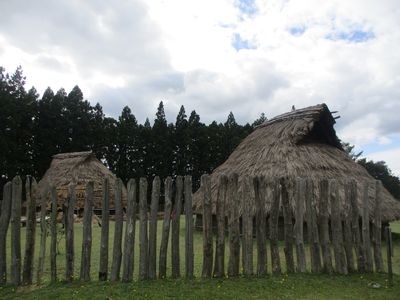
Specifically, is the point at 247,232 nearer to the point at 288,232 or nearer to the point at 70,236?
the point at 288,232

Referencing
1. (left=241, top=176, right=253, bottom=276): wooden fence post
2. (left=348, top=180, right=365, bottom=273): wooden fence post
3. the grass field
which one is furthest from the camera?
(left=348, top=180, right=365, bottom=273): wooden fence post

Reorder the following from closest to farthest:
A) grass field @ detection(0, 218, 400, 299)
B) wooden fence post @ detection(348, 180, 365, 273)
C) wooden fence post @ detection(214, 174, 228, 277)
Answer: grass field @ detection(0, 218, 400, 299), wooden fence post @ detection(214, 174, 228, 277), wooden fence post @ detection(348, 180, 365, 273)

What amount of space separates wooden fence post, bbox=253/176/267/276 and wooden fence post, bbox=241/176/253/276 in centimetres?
11

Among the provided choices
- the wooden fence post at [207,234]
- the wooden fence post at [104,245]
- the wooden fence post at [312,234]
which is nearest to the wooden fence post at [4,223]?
the wooden fence post at [104,245]

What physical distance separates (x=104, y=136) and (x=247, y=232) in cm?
2884

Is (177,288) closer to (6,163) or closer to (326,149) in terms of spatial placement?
(326,149)

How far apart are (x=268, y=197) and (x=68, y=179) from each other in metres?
13.8

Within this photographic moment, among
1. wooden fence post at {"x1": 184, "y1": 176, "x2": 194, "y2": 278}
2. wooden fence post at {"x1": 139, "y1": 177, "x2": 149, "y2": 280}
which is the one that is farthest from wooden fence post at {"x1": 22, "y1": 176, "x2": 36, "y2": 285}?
wooden fence post at {"x1": 184, "y1": 176, "x2": 194, "y2": 278}

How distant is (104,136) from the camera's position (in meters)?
33.1

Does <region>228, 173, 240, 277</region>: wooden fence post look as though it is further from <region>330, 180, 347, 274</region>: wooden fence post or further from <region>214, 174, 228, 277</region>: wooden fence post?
<region>330, 180, 347, 274</region>: wooden fence post

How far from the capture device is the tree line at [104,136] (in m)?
27.7

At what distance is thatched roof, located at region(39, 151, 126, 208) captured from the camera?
68.2 feet

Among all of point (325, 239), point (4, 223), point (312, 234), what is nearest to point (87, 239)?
point (4, 223)

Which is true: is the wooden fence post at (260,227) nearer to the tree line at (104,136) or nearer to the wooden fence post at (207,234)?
the wooden fence post at (207,234)
